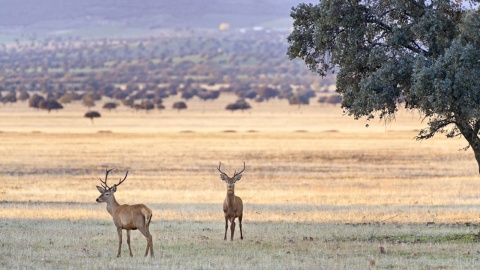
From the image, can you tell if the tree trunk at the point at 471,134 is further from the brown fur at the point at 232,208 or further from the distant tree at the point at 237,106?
the distant tree at the point at 237,106

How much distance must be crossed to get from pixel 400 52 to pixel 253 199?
14.5 metres

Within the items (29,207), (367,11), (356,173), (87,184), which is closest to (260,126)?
(356,173)

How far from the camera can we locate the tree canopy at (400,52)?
20.8 metres

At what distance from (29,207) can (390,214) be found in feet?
38.1

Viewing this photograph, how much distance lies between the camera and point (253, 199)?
36.0 meters

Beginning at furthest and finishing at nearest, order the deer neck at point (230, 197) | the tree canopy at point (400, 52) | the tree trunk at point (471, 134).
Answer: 1. the tree trunk at point (471, 134)
2. the deer neck at point (230, 197)
3. the tree canopy at point (400, 52)

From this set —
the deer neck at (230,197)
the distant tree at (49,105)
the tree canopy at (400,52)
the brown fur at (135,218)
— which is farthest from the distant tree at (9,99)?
the brown fur at (135,218)

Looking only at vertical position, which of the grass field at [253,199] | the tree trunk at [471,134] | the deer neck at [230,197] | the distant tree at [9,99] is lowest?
the grass field at [253,199]

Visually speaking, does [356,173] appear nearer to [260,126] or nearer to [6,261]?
[6,261]

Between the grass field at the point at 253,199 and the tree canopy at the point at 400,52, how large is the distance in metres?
3.20

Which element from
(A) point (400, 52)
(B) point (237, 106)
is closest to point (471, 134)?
(A) point (400, 52)

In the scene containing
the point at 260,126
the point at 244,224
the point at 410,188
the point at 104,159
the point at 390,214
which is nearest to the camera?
the point at 244,224

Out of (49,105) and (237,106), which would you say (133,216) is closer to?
(49,105)

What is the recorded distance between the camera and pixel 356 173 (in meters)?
47.4
